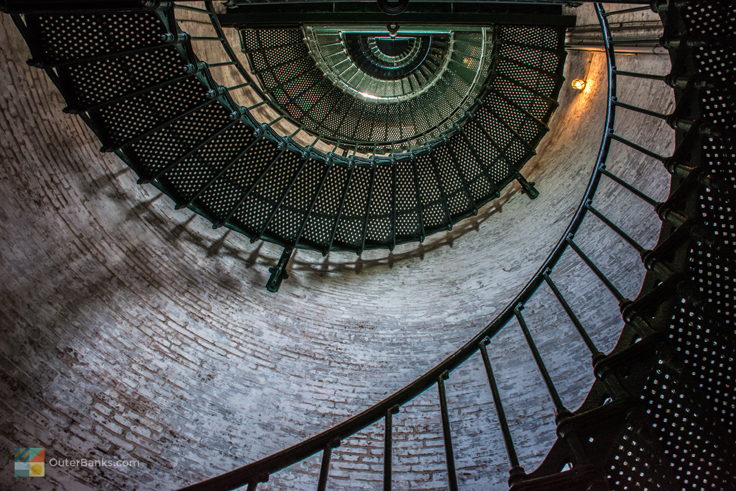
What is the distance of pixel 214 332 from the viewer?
12.9 ft

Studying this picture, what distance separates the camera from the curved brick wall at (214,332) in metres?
3.00

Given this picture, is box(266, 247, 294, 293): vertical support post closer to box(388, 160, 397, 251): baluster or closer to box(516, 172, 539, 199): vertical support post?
box(388, 160, 397, 251): baluster

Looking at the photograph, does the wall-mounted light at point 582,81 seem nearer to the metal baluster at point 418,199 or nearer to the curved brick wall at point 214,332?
the curved brick wall at point 214,332

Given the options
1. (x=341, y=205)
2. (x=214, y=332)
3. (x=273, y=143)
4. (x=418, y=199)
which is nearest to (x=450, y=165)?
(x=418, y=199)

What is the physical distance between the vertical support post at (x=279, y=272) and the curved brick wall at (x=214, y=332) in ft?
0.44

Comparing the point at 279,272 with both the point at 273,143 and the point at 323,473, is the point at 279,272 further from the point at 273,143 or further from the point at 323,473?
the point at 323,473

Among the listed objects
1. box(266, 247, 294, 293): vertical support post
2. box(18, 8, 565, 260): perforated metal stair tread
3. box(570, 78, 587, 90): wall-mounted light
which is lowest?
box(266, 247, 294, 293): vertical support post

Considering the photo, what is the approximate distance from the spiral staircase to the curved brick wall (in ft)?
0.90

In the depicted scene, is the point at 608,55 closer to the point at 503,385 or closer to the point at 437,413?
the point at 503,385

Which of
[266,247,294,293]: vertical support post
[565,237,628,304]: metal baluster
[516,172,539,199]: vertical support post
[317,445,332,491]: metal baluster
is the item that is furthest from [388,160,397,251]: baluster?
[317,445,332,491]: metal baluster

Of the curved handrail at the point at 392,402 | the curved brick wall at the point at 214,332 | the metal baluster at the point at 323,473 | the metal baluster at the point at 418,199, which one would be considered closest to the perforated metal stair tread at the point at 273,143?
the metal baluster at the point at 418,199

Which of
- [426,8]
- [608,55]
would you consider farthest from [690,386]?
[426,8]

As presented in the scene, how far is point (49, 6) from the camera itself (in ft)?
8.87

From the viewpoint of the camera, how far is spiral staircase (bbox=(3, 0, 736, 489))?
6.03 feet
